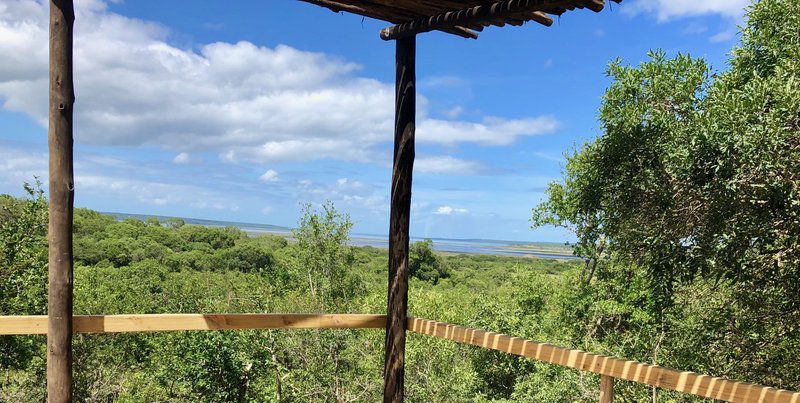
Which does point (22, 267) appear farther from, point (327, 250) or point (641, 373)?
point (641, 373)

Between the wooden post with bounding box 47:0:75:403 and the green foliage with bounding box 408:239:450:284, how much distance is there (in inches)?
587

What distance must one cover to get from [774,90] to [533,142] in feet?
142

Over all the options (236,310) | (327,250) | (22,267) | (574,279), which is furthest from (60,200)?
(327,250)

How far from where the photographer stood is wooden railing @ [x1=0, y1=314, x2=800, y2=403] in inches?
55.6

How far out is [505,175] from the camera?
50.2 meters

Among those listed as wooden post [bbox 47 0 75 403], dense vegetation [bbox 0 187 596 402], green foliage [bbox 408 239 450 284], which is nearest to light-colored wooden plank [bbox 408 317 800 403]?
wooden post [bbox 47 0 75 403]

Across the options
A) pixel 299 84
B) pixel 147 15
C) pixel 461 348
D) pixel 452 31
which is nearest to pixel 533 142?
→ pixel 299 84

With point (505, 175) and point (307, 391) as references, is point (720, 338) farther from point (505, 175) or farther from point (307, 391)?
point (505, 175)

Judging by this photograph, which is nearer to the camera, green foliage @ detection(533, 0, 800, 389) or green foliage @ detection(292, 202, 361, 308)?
green foliage @ detection(533, 0, 800, 389)

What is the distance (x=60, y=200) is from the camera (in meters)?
1.66

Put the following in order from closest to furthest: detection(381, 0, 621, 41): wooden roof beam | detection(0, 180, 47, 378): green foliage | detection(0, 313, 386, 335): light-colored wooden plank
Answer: detection(0, 313, 386, 335): light-colored wooden plank → detection(381, 0, 621, 41): wooden roof beam → detection(0, 180, 47, 378): green foliage

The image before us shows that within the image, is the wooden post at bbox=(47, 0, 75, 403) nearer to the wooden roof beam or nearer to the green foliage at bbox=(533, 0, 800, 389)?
the wooden roof beam

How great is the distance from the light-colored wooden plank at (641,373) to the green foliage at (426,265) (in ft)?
47.6

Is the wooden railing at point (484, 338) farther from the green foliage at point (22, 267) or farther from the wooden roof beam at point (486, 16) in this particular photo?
the green foliage at point (22, 267)
